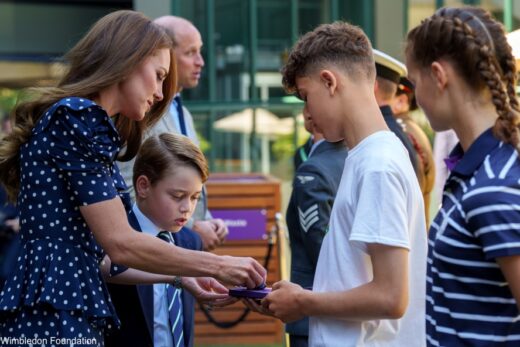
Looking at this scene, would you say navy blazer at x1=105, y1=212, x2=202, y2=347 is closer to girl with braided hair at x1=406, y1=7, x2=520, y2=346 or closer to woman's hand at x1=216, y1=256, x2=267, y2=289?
woman's hand at x1=216, y1=256, x2=267, y2=289

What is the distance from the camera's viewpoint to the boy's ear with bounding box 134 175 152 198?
157 inches

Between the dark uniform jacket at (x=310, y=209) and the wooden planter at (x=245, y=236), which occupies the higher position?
the dark uniform jacket at (x=310, y=209)

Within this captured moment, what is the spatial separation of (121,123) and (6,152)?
1.96 ft

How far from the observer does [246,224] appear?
8.49 metres

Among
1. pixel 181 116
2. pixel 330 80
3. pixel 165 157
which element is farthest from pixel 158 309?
pixel 181 116

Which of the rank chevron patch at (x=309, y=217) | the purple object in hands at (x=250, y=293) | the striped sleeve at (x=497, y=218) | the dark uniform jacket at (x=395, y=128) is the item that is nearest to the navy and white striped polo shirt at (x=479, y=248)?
the striped sleeve at (x=497, y=218)

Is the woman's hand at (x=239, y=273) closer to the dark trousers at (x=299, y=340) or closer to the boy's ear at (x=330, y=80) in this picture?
the boy's ear at (x=330, y=80)

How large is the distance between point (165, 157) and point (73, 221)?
3.10 feet

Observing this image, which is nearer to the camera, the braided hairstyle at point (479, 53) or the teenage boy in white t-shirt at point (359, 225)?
the braided hairstyle at point (479, 53)

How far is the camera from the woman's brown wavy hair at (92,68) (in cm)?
321

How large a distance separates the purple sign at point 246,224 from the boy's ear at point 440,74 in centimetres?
593

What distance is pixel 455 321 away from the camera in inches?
98.0

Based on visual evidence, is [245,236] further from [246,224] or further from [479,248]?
[479,248]

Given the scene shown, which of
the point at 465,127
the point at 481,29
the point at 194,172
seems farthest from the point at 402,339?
the point at 194,172
